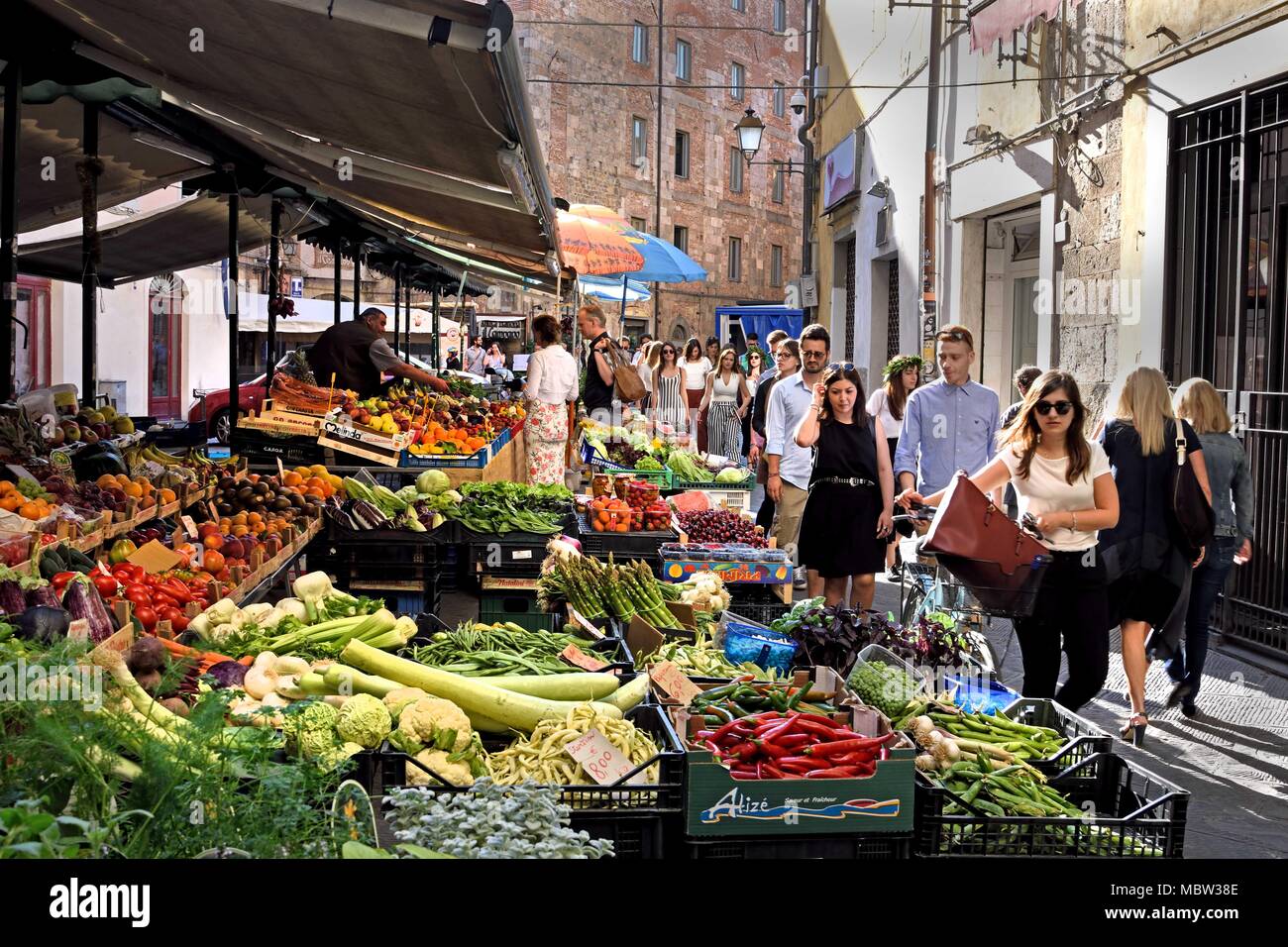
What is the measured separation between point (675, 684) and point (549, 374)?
23.4 feet

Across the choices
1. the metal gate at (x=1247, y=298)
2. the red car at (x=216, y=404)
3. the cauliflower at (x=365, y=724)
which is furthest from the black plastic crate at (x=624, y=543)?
the red car at (x=216, y=404)

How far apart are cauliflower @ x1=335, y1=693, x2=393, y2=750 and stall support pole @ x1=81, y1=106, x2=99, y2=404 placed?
5087 millimetres

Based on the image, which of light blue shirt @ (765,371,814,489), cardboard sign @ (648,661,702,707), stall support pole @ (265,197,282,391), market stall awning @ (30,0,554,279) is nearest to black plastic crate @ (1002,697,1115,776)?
cardboard sign @ (648,661,702,707)

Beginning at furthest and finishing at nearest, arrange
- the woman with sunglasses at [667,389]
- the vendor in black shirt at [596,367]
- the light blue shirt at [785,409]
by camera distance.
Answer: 1. the woman with sunglasses at [667,389]
2. the vendor in black shirt at [596,367]
3. the light blue shirt at [785,409]

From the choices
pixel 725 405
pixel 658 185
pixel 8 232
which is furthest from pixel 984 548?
pixel 658 185

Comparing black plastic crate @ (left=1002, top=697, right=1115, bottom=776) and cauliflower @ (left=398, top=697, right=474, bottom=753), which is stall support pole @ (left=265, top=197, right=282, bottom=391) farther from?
black plastic crate @ (left=1002, top=697, right=1115, bottom=776)

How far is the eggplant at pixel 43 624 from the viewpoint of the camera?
13.2ft

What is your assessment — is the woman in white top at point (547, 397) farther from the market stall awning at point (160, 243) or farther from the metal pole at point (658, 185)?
the metal pole at point (658, 185)

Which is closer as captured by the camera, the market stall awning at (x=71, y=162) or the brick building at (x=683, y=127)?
the market stall awning at (x=71, y=162)

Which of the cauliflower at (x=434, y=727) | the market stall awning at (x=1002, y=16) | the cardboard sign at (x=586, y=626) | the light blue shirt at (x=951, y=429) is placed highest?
the market stall awning at (x=1002, y=16)

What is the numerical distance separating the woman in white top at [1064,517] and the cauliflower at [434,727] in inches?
115

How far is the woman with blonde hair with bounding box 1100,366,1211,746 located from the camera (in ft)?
22.5
